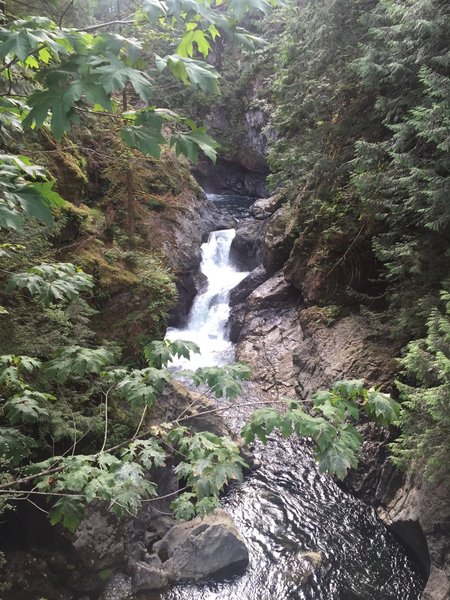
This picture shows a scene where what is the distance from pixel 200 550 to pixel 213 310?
33.0ft

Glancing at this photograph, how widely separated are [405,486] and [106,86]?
7660mm

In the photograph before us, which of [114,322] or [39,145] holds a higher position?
[39,145]

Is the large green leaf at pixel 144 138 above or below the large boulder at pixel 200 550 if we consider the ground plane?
above

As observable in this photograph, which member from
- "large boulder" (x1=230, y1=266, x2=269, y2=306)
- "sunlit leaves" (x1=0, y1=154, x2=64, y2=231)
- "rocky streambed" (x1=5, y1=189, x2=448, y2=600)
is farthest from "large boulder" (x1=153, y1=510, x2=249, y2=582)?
"large boulder" (x1=230, y1=266, x2=269, y2=306)

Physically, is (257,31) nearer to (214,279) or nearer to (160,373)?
(214,279)

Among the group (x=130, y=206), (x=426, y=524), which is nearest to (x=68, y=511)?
(x=426, y=524)

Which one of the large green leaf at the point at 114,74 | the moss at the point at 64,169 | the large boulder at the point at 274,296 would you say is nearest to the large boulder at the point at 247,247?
the large boulder at the point at 274,296

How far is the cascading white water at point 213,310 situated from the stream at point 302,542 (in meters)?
4.32

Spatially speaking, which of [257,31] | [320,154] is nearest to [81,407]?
[320,154]

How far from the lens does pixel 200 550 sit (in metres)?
6.14

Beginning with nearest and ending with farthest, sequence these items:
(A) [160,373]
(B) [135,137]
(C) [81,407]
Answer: (B) [135,137]
(A) [160,373]
(C) [81,407]

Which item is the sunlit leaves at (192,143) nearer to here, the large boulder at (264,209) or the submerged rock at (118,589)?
the submerged rock at (118,589)

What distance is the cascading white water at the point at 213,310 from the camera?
1356 centimetres

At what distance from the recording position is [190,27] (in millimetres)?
1766
